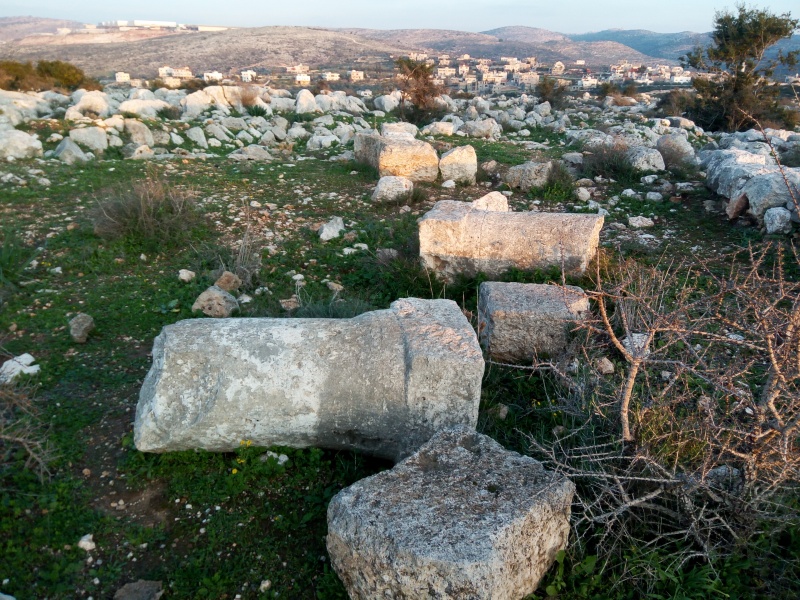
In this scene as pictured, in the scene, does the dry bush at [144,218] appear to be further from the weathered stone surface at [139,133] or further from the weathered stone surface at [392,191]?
the weathered stone surface at [139,133]

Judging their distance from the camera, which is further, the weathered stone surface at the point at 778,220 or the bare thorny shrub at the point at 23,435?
the weathered stone surface at the point at 778,220

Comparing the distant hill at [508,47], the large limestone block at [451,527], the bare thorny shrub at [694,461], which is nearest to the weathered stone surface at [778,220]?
the bare thorny shrub at [694,461]

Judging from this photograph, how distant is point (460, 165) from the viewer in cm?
850

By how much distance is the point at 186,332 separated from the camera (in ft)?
10.3

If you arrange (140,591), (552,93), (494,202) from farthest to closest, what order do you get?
(552,93)
(494,202)
(140,591)

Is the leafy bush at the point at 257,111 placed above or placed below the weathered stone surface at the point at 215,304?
below

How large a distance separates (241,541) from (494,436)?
59.2 inches

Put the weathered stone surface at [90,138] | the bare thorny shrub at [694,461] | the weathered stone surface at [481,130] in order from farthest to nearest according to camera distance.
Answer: the weathered stone surface at [481,130] < the weathered stone surface at [90,138] < the bare thorny shrub at [694,461]

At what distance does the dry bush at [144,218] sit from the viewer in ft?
18.9

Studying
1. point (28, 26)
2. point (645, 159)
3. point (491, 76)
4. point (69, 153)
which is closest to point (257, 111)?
point (69, 153)

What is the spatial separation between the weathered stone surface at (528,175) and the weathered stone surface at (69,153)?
22.0 ft

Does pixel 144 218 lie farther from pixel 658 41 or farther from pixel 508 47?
pixel 658 41

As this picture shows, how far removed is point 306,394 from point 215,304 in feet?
6.52

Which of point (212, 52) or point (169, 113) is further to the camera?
point (212, 52)
